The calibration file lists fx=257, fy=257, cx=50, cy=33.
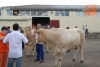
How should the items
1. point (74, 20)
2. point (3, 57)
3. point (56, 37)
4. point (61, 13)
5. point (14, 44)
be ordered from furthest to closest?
1. point (61, 13)
2. point (74, 20)
3. point (56, 37)
4. point (3, 57)
5. point (14, 44)

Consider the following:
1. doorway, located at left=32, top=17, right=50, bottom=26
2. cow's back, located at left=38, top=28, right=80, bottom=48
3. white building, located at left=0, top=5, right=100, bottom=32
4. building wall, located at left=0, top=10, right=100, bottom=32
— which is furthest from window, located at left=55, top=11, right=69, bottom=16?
cow's back, located at left=38, top=28, right=80, bottom=48

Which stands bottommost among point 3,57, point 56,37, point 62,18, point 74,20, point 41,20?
point 3,57

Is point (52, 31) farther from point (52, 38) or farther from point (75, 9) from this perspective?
point (75, 9)

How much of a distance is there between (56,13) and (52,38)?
1408 inches

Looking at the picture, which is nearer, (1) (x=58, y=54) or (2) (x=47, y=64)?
(1) (x=58, y=54)

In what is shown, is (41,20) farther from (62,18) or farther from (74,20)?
(74,20)

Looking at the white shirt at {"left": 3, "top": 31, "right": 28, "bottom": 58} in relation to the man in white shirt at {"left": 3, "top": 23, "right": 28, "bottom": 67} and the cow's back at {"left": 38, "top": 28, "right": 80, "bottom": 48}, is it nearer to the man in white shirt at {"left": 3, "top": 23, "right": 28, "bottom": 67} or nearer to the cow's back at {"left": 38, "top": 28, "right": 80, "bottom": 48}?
the man in white shirt at {"left": 3, "top": 23, "right": 28, "bottom": 67}

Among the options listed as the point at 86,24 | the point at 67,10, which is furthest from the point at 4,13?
the point at 86,24

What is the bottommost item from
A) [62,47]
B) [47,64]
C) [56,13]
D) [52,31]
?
[47,64]

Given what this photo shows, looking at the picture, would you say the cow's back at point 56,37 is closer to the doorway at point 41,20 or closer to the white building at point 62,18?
the white building at point 62,18

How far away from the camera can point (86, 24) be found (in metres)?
45.4

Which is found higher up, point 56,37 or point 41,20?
point 41,20

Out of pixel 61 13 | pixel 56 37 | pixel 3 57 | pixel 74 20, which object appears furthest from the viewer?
pixel 61 13

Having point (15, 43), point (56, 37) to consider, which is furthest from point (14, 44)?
point (56, 37)
